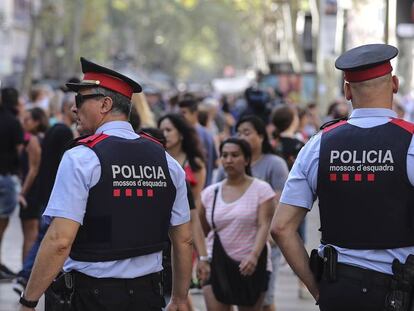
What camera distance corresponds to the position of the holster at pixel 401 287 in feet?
16.3

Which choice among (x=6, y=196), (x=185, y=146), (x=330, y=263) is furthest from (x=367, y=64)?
(x=6, y=196)

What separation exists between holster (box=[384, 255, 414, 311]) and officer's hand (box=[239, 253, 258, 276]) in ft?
10.3

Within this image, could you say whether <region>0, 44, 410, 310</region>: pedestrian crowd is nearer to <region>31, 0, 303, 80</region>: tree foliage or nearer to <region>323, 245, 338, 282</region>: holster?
<region>323, 245, 338, 282</region>: holster

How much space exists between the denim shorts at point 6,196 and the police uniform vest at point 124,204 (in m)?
6.67

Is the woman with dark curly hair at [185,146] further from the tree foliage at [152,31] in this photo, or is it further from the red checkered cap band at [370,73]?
the tree foliage at [152,31]

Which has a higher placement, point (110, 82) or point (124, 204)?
point (110, 82)

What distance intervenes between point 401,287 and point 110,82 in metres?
1.68

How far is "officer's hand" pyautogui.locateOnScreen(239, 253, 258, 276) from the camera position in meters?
8.12

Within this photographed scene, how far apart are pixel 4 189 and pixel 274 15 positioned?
54.8m

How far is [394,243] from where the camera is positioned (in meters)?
5.03

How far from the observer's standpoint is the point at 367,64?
5125 mm

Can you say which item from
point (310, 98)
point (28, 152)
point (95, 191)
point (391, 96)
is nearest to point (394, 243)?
point (391, 96)

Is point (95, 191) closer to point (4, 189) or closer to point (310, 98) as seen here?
point (4, 189)

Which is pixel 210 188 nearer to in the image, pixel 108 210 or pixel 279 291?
pixel 108 210
